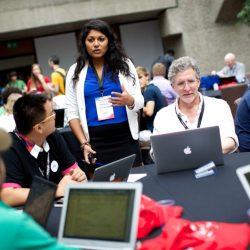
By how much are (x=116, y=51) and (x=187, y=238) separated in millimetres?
1920

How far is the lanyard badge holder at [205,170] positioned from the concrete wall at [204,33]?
10007mm

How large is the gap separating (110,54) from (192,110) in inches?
27.3

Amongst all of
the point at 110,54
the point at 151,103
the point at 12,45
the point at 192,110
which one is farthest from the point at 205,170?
the point at 12,45

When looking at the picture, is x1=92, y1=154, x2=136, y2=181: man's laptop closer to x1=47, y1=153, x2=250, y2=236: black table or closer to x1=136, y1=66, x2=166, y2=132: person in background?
x1=47, y1=153, x2=250, y2=236: black table

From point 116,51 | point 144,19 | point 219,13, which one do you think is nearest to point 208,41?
point 219,13

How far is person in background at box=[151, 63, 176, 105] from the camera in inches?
234

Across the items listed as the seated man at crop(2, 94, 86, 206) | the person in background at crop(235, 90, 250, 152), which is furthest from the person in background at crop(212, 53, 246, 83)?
the seated man at crop(2, 94, 86, 206)

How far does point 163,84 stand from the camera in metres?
5.98

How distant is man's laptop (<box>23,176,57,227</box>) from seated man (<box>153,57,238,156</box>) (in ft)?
4.23

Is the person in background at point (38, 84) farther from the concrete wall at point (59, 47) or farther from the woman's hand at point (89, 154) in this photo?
the concrete wall at point (59, 47)

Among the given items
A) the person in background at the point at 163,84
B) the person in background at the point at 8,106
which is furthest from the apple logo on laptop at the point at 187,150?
the person in background at the point at 163,84

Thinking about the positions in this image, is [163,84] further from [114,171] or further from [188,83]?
[114,171]

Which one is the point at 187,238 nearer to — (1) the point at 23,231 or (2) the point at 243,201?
(2) the point at 243,201

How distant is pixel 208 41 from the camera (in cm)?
1228
